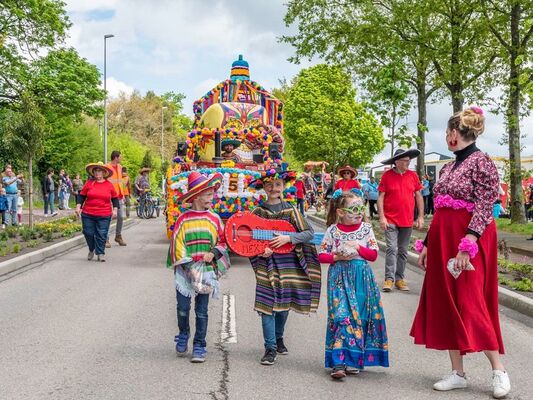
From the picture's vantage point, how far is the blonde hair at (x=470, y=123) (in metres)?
5.43

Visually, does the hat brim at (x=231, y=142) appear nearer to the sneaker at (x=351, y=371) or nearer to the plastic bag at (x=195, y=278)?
the plastic bag at (x=195, y=278)

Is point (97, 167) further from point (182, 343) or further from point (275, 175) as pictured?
point (275, 175)

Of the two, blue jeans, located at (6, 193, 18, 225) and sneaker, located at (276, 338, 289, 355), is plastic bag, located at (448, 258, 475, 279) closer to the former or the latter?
sneaker, located at (276, 338, 289, 355)

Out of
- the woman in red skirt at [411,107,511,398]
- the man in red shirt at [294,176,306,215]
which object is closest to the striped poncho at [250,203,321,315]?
the woman in red skirt at [411,107,511,398]

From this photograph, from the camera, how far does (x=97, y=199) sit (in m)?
13.5

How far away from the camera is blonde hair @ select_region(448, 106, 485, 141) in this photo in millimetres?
5434

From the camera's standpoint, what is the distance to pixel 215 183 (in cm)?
630

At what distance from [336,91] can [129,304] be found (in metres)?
25.0

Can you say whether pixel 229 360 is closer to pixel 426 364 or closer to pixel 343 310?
pixel 343 310

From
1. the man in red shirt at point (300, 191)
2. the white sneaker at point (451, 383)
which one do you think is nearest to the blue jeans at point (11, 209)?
the man in red shirt at point (300, 191)

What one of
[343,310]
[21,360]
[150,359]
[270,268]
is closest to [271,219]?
[270,268]

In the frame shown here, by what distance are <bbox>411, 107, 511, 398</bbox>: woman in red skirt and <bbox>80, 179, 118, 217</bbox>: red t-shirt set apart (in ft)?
29.5

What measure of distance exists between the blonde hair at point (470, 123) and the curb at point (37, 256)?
8.42 metres

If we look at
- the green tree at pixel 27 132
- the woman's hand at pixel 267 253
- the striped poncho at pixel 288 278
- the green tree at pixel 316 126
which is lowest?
the striped poncho at pixel 288 278
